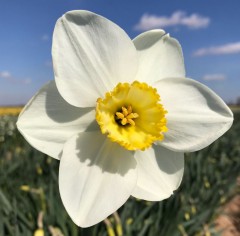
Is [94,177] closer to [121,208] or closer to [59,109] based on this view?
[59,109]

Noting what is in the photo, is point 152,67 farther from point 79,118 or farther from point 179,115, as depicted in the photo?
point 79,118

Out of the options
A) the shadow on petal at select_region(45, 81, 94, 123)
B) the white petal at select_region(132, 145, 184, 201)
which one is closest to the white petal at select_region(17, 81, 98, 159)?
the shadow on petal at select_region(45, 81, 94, 123)

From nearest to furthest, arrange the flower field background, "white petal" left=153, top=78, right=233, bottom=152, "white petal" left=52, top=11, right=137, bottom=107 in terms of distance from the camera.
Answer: "white petal" left=52, top=11, right=137, bottom=107 → "white petal" left=153, top=78, right=233, bottom=152 → the flower field background

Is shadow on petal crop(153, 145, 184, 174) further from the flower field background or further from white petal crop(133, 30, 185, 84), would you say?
the flower field background

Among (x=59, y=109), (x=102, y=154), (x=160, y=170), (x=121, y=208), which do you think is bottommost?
(x=121, y=208)

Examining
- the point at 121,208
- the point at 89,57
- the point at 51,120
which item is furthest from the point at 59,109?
the point at 121,208

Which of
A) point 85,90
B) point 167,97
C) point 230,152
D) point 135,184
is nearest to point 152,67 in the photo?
point 167,97
